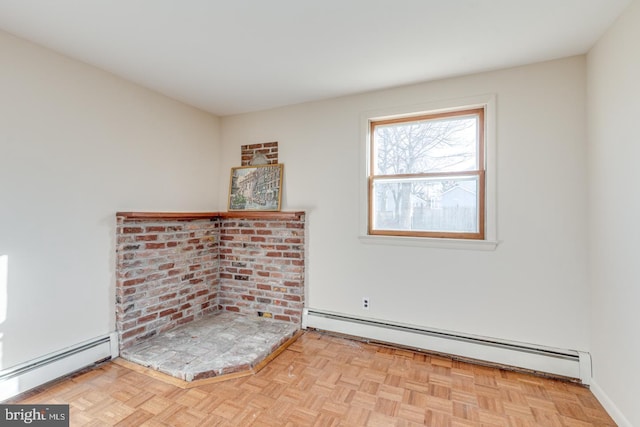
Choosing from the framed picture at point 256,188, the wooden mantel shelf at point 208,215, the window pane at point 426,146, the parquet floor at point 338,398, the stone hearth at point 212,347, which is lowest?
the parquet floor at point 338,398

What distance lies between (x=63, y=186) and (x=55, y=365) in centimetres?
128

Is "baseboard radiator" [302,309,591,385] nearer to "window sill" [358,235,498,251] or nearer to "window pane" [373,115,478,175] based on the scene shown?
"window sill" [358,235,498,251]

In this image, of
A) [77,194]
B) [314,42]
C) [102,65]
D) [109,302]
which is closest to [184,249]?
[109,302]

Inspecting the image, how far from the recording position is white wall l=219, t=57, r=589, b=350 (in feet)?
7.26

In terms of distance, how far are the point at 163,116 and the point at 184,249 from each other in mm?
1355

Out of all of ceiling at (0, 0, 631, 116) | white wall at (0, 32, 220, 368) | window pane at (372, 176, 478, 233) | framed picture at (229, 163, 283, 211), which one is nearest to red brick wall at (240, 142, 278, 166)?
framed picture at (229, 163, 283, 211)

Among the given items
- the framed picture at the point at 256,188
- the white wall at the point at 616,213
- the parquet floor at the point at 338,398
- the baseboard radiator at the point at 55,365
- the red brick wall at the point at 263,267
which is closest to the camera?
the white wall at the point at 616,213

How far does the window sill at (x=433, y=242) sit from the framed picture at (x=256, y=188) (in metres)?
1.08

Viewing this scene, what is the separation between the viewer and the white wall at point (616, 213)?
163cm

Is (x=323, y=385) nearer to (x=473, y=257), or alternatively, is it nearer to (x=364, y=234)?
(x=364, y=234)

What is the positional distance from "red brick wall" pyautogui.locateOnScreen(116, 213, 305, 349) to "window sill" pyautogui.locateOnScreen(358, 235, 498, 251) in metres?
0.80

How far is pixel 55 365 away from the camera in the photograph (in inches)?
83.5

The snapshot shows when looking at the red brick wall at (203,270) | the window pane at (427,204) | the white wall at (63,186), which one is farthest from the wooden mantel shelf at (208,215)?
the window pane at (427,204)

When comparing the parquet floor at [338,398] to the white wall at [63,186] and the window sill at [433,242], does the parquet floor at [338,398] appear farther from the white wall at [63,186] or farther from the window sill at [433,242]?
the window sill at [433,242]
